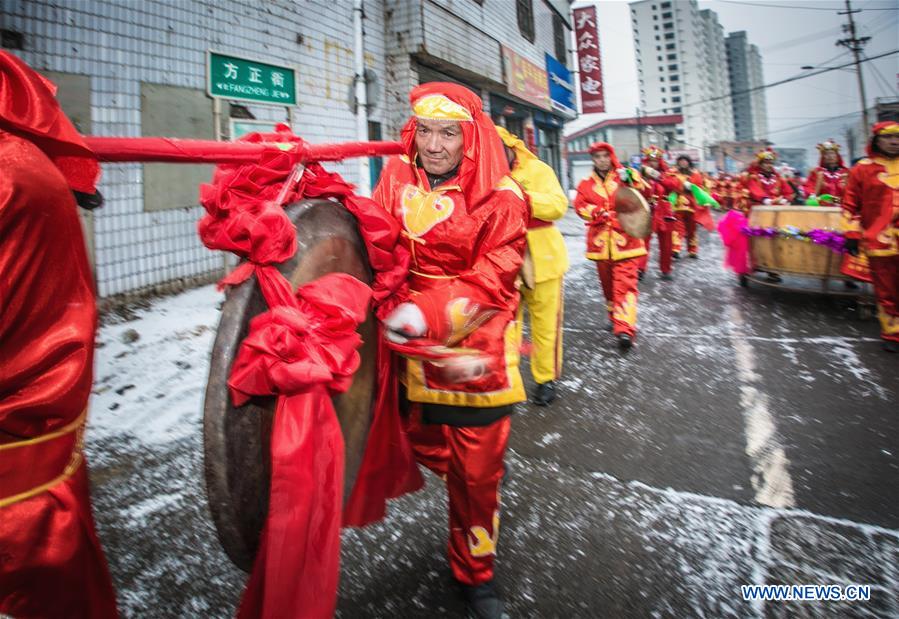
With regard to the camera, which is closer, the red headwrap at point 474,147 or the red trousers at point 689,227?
the red headwrap at point 474,147

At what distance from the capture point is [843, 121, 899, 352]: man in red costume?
16.0 feet

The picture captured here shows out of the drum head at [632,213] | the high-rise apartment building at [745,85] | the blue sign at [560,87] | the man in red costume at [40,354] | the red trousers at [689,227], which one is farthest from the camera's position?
the high-rise apartment building at [745,85]

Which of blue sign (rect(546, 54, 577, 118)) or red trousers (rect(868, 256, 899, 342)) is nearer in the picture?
red trousers (rect(868, 256, 899, 342))

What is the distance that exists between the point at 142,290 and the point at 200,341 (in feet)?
5.58

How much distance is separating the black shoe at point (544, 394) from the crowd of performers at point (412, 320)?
22 mm

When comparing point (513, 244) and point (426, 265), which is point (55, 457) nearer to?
point (426, 265)

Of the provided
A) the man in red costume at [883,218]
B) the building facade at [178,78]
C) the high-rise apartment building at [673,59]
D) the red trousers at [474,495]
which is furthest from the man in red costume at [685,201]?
the high-rise apartment building at [673,59]

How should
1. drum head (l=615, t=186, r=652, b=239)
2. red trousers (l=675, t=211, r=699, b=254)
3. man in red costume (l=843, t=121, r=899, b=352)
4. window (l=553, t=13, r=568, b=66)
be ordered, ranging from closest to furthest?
man in red costume (l=843, t=121, r=899, b=352), drum head (l=615, t=186, r=652, b=239), red trousers (l=675, t=211, r=699, b=254), window (l=553, t=13, r=568, b=66)

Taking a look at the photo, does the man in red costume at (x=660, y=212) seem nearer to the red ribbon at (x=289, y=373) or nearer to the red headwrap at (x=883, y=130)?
the red headwrap at (x=883, y=130)

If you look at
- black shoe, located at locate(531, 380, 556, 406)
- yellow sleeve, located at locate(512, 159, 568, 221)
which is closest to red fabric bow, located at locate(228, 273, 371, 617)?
yellow sleeve, located at locate(512, 159, 568, 221)

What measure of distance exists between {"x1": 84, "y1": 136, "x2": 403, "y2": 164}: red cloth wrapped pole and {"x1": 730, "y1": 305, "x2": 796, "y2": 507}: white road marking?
2731 millimetres

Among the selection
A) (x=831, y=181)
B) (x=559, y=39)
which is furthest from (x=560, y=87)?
(x=831, y=181)

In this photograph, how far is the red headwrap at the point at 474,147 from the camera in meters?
1.94

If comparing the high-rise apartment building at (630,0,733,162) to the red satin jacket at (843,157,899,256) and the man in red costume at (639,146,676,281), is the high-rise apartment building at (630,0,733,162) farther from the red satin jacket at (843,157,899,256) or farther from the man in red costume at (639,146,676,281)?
the red satin jacket at (843,157,899,256)
